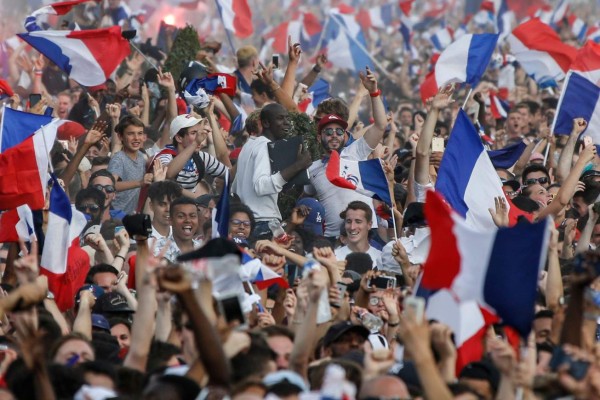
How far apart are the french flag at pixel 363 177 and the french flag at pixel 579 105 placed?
2.68m

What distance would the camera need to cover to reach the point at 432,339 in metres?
7.77

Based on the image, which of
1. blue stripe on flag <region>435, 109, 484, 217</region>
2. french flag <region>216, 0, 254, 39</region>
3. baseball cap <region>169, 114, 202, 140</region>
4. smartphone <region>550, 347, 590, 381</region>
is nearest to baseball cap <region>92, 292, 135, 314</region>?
blue stripe on flag <region>435, 109, 484, 217</region>

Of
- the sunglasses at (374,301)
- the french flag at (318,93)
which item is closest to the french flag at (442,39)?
the french flag at (318,93)

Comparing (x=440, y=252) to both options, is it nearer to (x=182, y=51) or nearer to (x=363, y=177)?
(x=363, y=177)

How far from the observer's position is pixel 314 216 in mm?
12523

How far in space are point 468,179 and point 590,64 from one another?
4.88 meters

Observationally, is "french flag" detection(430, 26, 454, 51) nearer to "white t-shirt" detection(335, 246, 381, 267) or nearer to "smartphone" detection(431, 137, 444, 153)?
"smartphone" detection(431, 137, 444, 153)

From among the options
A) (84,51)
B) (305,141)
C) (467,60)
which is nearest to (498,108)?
(467,60)

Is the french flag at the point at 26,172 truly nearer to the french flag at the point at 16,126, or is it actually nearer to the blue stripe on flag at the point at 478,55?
the french flag at the point at 16,126

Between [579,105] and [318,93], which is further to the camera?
[318,93]

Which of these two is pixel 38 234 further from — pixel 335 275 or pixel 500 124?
pixel 500 124

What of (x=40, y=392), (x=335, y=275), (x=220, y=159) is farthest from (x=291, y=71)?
(x=40, y=392)

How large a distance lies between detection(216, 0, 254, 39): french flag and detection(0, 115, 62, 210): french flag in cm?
805

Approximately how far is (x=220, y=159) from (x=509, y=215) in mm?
3437
